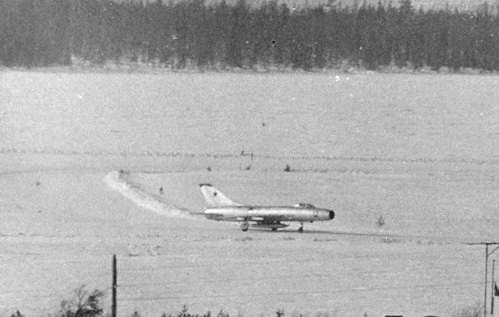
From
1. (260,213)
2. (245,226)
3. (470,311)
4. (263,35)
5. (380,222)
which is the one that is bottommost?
(245,226)

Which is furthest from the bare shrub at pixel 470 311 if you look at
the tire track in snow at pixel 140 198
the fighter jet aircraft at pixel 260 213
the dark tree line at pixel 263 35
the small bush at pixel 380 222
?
the dark tree line at pixel 263 35

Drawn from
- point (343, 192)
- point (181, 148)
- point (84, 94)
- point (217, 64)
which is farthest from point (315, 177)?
point (84, 94)

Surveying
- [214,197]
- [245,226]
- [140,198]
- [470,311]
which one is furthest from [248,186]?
[470,311]

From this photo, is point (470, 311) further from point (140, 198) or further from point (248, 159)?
point (248, 159)

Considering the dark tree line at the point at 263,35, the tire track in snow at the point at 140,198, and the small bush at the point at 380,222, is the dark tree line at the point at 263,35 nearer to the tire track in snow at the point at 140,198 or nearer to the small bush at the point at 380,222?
the tire track in snow at the point at 140,198

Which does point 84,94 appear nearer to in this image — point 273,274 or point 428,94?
point 428,94

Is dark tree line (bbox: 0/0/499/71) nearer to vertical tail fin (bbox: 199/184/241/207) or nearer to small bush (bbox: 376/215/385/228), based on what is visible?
vertical tail fin (bbox: 199/184/241/207)
